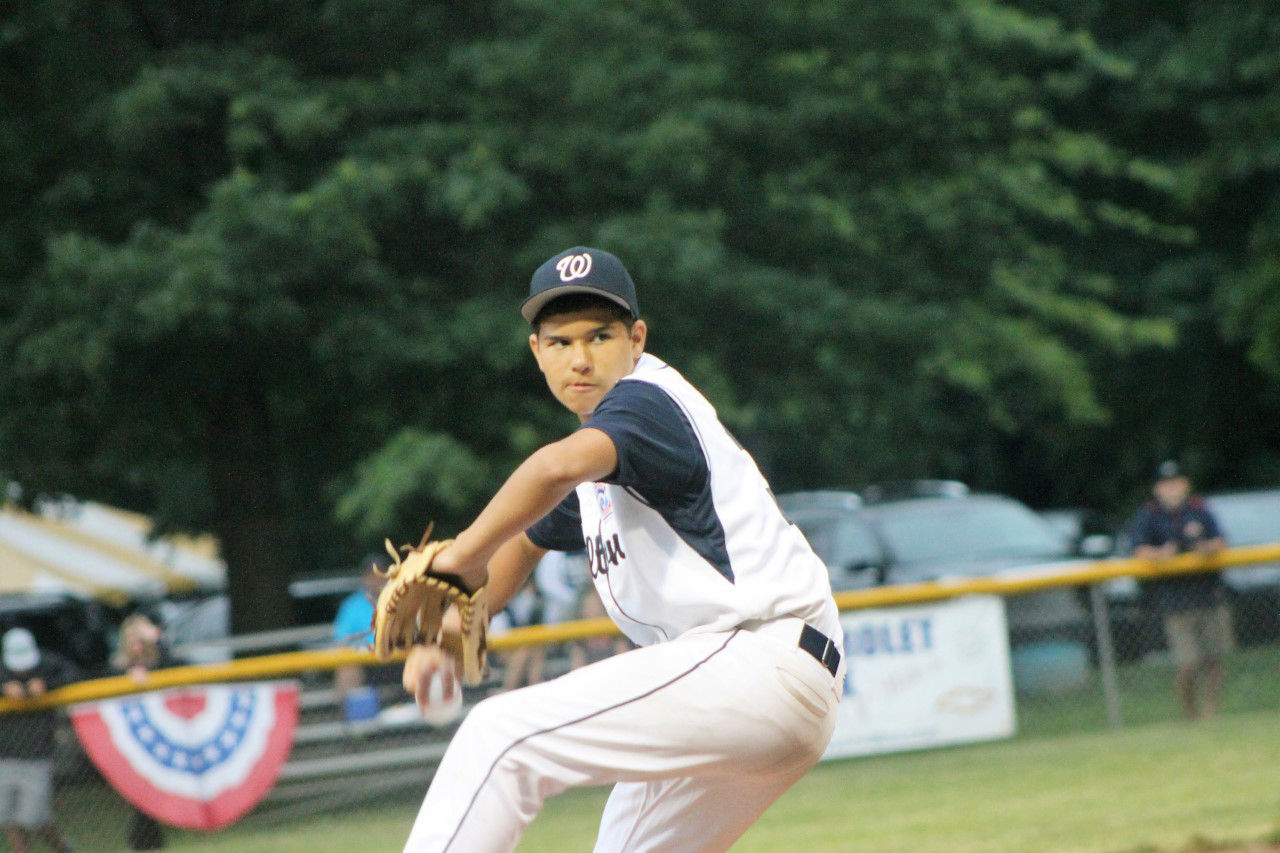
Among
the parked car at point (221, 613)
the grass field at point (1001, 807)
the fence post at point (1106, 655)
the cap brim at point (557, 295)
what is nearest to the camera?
the cap brim at point (557, 295)

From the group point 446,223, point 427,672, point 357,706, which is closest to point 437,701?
point 427,672

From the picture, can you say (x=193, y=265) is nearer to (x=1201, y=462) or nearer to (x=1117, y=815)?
(x=1117, y=815)

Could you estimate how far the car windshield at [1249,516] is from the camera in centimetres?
1705

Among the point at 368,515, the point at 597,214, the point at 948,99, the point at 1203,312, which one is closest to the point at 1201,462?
→ the point at 1203,312

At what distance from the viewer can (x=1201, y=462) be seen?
85.6 ft

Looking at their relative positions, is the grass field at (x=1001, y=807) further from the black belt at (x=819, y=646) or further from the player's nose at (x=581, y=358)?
the player's nose at (x=581, y=358)

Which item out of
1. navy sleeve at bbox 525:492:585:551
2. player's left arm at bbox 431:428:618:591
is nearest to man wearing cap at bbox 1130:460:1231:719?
navy sleeve at bbox 525:492:585:551

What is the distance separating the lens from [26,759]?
396 inches

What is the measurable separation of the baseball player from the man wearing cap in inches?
378

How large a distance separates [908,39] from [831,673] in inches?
471

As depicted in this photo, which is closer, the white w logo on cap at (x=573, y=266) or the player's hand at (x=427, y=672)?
the player's hand at (x=427, y=672)

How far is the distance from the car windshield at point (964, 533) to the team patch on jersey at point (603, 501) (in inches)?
437

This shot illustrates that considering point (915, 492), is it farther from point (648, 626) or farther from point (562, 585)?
point (648, 626)

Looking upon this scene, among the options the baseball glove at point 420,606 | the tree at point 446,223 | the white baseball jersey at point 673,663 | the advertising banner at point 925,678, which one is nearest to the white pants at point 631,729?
the white baseball jersey at point 673,663
